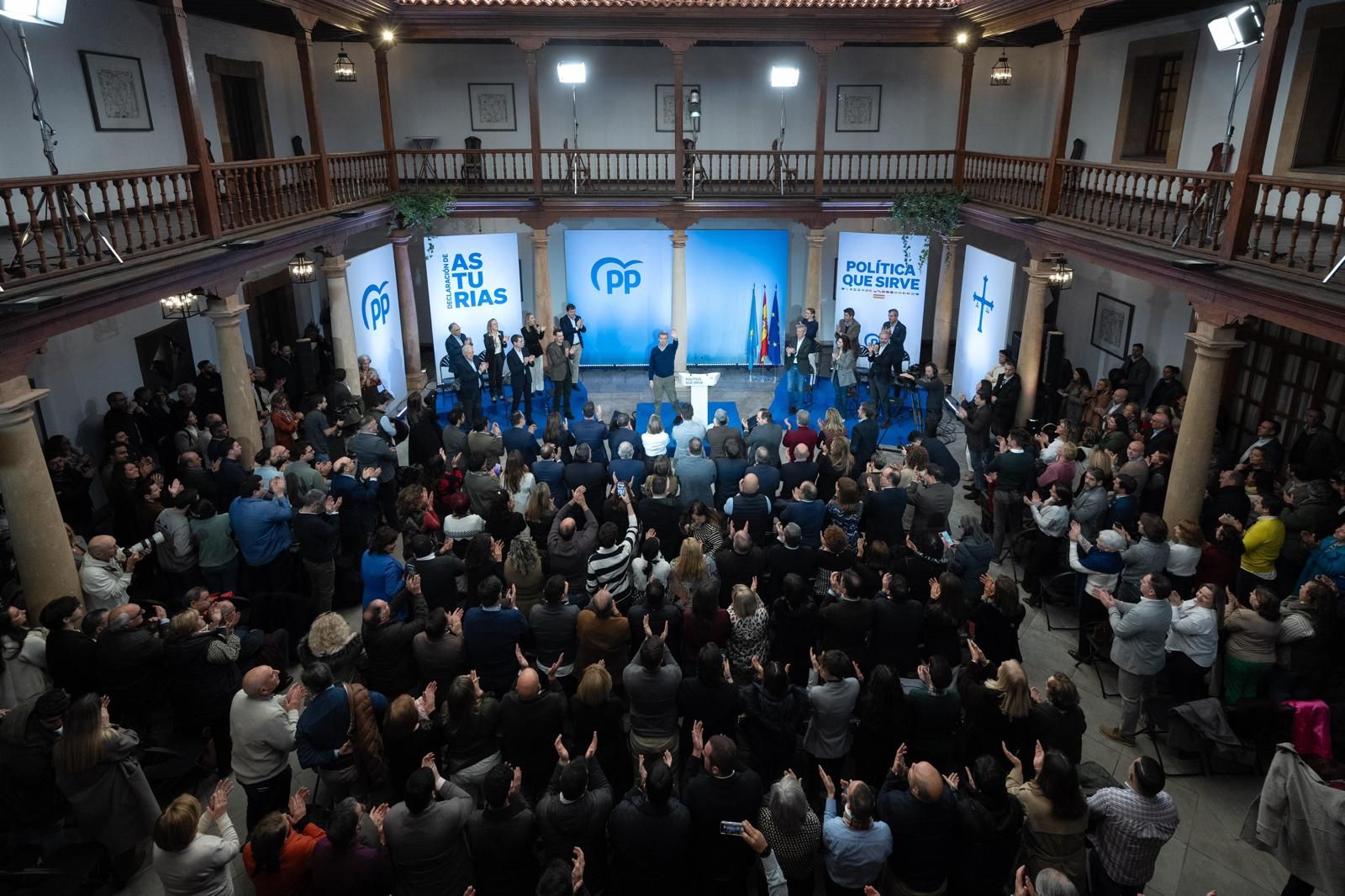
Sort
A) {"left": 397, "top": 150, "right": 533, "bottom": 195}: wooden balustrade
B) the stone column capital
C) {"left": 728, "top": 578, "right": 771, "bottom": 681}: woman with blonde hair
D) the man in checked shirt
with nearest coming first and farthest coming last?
the man in checked shirt → {"left": 728, "top": 578, "right": 771, "bottom": 681}: woman with blonde hair → the stone column capital → {"left": 397, "top": 150, "right": 533, "bottom": 195}: wooden balustrade

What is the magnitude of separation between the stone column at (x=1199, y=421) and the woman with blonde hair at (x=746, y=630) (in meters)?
5.35

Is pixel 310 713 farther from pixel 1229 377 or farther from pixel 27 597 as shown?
pixel 1229 377

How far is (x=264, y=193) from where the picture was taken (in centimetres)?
1059

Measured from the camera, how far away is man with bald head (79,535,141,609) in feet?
21.0

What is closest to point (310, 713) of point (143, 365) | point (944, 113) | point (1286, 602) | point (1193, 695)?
point (1193, 695)

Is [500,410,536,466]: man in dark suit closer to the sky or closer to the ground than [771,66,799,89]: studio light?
closer to the ground

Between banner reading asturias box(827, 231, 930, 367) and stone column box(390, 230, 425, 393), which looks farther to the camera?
stone column box(390, 230, 425, 393)

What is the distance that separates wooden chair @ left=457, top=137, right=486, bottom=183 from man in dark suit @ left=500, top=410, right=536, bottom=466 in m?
8.72

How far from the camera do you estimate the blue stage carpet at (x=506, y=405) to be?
14594 millimetres

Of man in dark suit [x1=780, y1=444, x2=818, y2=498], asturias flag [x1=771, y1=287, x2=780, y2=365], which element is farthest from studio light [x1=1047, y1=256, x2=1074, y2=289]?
asturias flag [x1=771, y1=287, x2=780, y2=365]

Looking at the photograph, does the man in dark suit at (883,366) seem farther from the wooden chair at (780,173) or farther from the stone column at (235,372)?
the stone column at (235,372)

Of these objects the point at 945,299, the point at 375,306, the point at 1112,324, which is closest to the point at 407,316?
the point at 375,306

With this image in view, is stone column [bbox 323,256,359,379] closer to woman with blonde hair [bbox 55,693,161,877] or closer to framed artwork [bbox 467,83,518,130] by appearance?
framed artwork [bbox 467,83,518,130]

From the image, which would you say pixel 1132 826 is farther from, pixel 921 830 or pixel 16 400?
pixel 16 400
